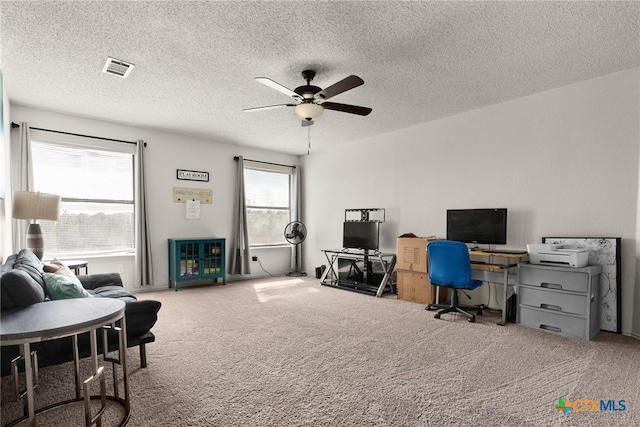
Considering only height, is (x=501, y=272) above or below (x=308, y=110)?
below

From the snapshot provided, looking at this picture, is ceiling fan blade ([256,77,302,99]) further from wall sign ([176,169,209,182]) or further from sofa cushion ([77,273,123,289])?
wall sign ([176,169,209,182])

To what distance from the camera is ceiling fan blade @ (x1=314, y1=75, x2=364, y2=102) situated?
2.58 meters

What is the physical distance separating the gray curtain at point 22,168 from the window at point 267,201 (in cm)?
308

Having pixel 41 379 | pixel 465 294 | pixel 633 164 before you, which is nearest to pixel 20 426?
pixel 41 379

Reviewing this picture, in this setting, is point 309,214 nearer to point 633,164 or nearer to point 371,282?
point 371,282

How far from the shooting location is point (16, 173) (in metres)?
3.98

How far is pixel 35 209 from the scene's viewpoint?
319 centimetres

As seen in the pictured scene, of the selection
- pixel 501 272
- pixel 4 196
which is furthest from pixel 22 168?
pixel 501 272

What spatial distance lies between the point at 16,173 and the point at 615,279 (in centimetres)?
672

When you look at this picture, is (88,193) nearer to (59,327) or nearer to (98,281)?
(98,281)

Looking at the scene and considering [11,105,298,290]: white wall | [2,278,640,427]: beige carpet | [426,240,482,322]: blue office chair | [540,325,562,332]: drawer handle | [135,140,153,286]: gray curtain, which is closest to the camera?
[2,278,640,427]: beige carpet

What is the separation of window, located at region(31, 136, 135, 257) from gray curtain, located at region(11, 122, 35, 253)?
0.17 metres

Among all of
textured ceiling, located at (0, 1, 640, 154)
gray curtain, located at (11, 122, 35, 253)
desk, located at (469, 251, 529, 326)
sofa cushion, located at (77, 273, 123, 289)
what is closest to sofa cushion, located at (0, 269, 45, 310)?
sofa cushion, located at (77, 273, 123, 289)

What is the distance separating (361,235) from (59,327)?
4.30m
